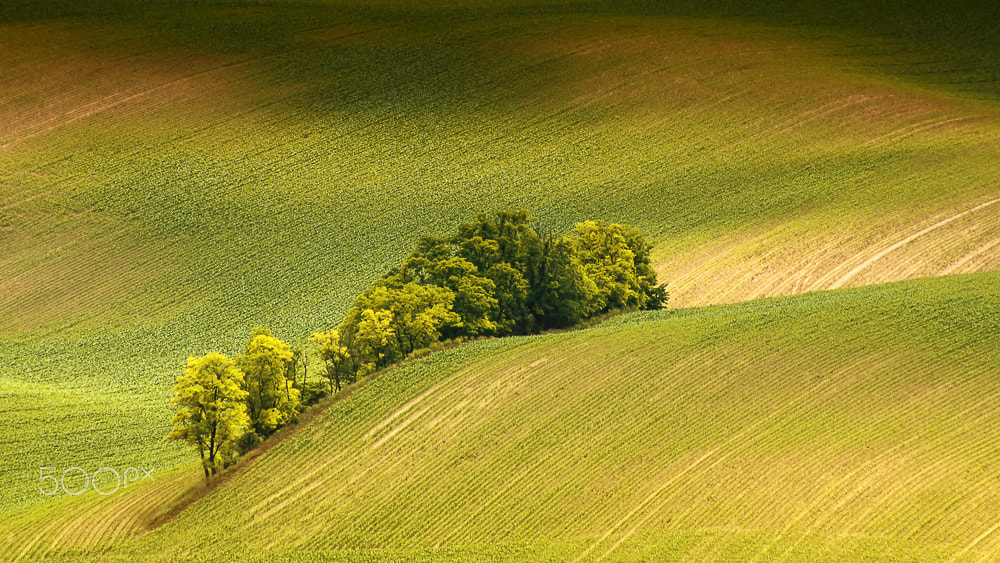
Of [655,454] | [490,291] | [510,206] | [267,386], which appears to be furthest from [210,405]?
[510,206]

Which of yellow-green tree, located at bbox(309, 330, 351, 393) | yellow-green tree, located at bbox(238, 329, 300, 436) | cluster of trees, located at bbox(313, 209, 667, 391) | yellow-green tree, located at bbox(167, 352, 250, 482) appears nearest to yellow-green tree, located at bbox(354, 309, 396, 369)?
cluster of trees, located at bbox(313, 209, 667, 391)

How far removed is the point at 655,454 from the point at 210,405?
57.5 ft

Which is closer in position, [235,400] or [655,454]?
[655,454]

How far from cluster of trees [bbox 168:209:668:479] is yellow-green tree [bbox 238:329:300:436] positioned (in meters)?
0.04

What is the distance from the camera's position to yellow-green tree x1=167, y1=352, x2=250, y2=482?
41781 millimetres

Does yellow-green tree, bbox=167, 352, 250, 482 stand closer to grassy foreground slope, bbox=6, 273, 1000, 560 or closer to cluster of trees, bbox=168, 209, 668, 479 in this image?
cluster of trees, bbox=168, 209, 668, 479

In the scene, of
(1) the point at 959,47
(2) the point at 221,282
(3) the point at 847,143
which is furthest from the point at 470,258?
(1) the point at 959,47

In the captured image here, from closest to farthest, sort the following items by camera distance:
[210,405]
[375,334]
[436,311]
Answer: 1. [210,405]
2. [375,334]
3. [436,311]

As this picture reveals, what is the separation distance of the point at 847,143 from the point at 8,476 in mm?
69508

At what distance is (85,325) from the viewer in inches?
2621

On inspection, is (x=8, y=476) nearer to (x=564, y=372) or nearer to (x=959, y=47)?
(x=564, y=372)

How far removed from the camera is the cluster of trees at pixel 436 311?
42.5 metres

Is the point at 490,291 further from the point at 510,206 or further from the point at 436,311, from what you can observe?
the point at 510,206

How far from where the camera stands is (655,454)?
41031 millimetres
